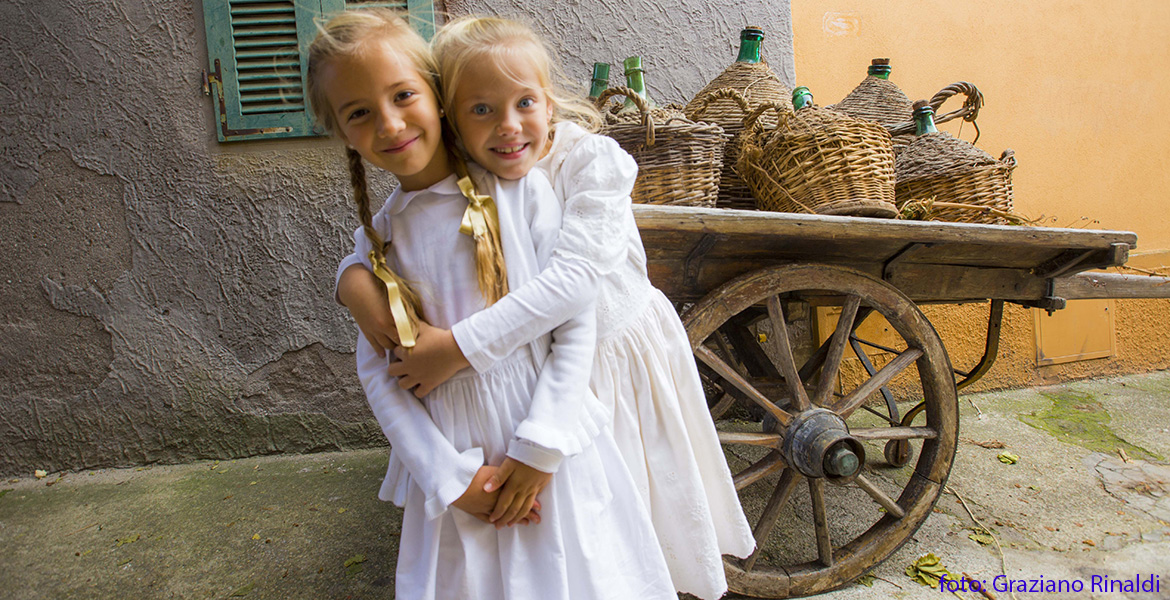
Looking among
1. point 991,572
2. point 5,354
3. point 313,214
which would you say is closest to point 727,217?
point 991,572

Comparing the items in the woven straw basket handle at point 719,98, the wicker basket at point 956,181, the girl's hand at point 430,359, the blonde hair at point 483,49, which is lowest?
the girl's hand at point 430,359

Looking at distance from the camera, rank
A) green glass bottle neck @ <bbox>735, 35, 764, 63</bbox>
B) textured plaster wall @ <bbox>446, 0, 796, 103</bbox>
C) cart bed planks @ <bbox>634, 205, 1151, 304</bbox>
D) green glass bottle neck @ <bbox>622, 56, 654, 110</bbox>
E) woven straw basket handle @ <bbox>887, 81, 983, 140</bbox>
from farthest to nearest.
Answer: textured plaster wall @ <bbox>446, 0, 796, 103</bbox> < green glass bottle neck @ <bbox>735, 35, 764, 63</bbox> < woven straw basket handle @ <bbox>887, 81, 983, 140</bbox> < green glass bottle neck @ <bbox>622, 56, 654, 110</bbox> < cart bed planks @ <bbox>634, 205, 1151, 304</bbox>

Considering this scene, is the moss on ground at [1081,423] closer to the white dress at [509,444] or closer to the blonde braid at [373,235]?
the white dress at [509,444]

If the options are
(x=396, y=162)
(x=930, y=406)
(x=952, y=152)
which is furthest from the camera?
(x=952, y=152)

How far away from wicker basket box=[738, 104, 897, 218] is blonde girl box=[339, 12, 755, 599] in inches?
25.9

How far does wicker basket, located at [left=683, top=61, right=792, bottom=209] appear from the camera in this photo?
1.98m

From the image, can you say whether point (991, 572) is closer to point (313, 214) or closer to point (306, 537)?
point (306, 537)

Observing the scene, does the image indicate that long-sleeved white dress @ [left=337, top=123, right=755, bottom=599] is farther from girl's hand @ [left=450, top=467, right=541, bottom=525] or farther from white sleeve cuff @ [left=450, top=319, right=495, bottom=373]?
girl's hand @ [left=450, top=467, right=541, bottom=525]

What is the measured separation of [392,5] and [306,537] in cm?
207

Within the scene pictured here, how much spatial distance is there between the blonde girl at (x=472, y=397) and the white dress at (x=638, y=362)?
66 mm

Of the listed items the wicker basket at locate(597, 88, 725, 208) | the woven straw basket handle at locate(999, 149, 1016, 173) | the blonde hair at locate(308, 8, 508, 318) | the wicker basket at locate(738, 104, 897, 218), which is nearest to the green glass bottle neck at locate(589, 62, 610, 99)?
the wicker basket at locate(597, 88, 725, 208)

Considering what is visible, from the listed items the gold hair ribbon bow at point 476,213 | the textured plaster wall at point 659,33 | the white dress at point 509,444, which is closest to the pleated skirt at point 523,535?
the white dress at point 509,444

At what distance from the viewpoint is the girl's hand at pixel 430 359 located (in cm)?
100

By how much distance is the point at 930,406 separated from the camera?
177 cm
